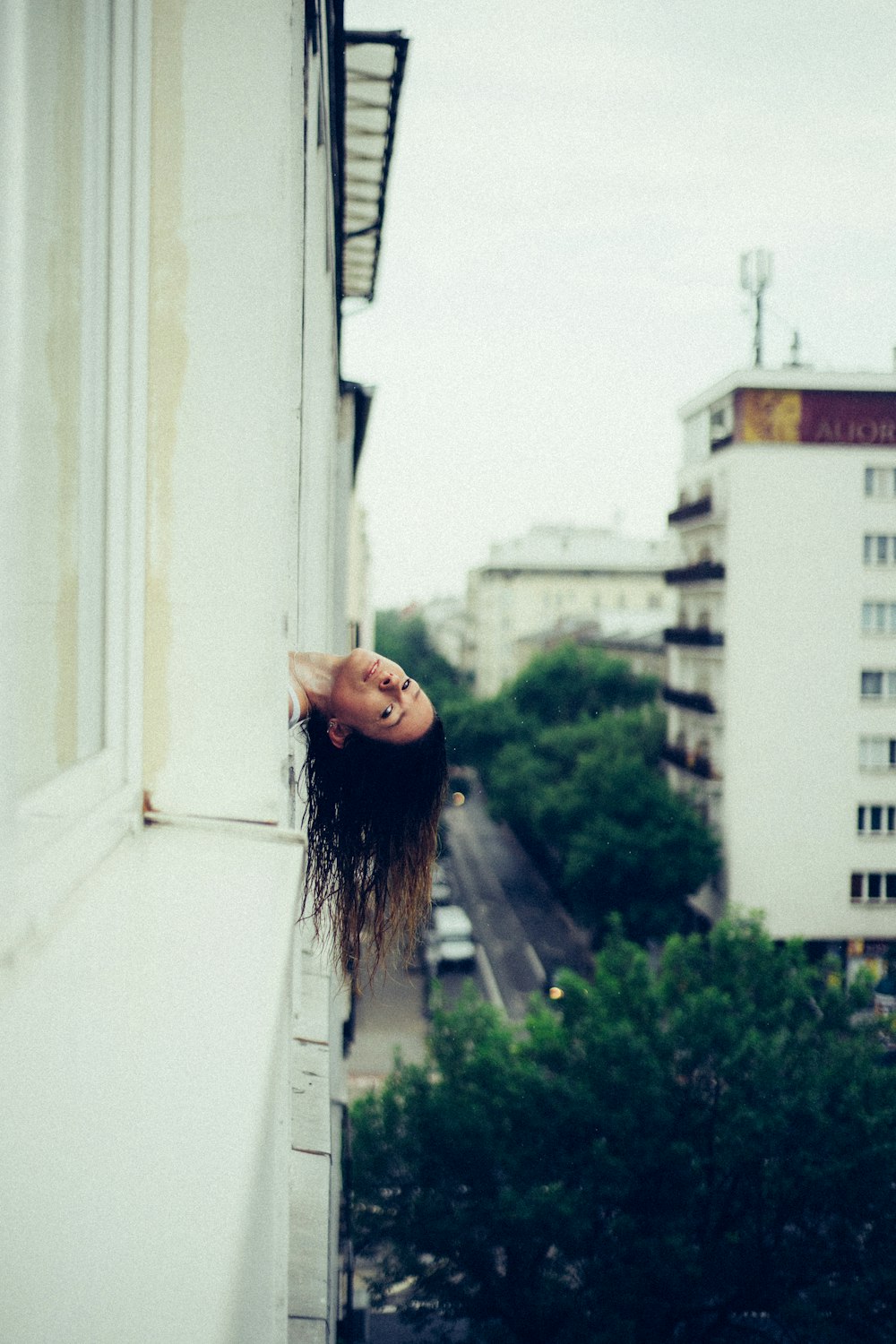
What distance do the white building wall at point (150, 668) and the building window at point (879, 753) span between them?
20319mm

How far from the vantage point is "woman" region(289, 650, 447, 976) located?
1949 millimetres

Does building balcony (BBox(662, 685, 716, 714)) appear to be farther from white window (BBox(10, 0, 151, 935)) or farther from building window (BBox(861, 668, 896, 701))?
white window (BBox(10, 0, 151, 935))

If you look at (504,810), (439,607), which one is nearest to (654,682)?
(504,810)

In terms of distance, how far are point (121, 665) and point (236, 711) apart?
0.14 m

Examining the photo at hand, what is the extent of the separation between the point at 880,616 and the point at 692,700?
4.05m

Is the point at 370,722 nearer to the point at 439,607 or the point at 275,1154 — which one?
the point at 275,1154

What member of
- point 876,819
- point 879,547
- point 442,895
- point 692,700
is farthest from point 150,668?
point 442,895

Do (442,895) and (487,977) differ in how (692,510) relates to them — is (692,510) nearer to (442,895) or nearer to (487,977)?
(442,895)

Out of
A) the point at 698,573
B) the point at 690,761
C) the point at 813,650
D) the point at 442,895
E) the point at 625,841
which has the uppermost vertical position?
the point at 698,573

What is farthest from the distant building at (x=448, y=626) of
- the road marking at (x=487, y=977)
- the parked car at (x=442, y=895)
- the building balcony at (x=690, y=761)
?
the road marking at (x=487, y=977)

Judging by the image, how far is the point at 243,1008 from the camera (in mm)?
884

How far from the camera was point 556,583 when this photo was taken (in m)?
47.7

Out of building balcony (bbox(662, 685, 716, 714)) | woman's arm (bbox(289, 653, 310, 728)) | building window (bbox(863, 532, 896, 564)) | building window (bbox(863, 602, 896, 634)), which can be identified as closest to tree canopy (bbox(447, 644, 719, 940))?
building balcony (bbox(662, 685, 716, 714))

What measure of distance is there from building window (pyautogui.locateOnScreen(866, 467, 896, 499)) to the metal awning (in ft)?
53.1
